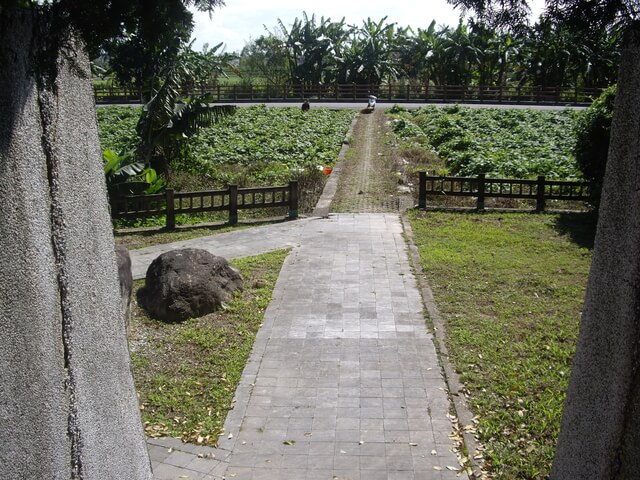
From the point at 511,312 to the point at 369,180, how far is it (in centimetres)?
1039

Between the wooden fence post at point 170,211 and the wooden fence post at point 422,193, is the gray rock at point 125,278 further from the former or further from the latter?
the wooden fence post at point 422,193

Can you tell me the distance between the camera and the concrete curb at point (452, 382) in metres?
5.80

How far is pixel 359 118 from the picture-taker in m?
36.8

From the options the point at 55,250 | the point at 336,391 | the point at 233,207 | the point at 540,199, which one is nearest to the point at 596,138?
the point at 540,199

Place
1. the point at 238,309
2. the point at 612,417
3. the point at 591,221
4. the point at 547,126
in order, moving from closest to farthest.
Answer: the point at 612,417, the point at 238,309, the point at 591,221, the point at 547,126

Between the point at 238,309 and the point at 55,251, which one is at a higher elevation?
the point at 55,251

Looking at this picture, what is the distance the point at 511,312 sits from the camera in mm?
9141

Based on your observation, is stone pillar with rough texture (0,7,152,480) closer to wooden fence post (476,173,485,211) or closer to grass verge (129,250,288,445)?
grass verge (129,250,288,445)

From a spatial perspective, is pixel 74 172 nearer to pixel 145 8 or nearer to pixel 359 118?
pixel 145 8

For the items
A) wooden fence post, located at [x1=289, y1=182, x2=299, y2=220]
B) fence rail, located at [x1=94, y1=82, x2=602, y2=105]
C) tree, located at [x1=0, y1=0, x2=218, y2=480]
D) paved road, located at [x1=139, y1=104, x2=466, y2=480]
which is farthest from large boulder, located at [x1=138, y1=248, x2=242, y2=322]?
fence rail, located at [x1=94, y1=82, x2=602, y2=105]

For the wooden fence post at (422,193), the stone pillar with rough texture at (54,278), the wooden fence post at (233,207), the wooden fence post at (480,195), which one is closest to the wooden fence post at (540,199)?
the wooden fence post at (480,195)

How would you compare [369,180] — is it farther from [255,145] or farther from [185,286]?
[185,286]

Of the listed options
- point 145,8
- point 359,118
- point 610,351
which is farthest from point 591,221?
point 359,118

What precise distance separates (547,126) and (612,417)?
2884 centimetres
